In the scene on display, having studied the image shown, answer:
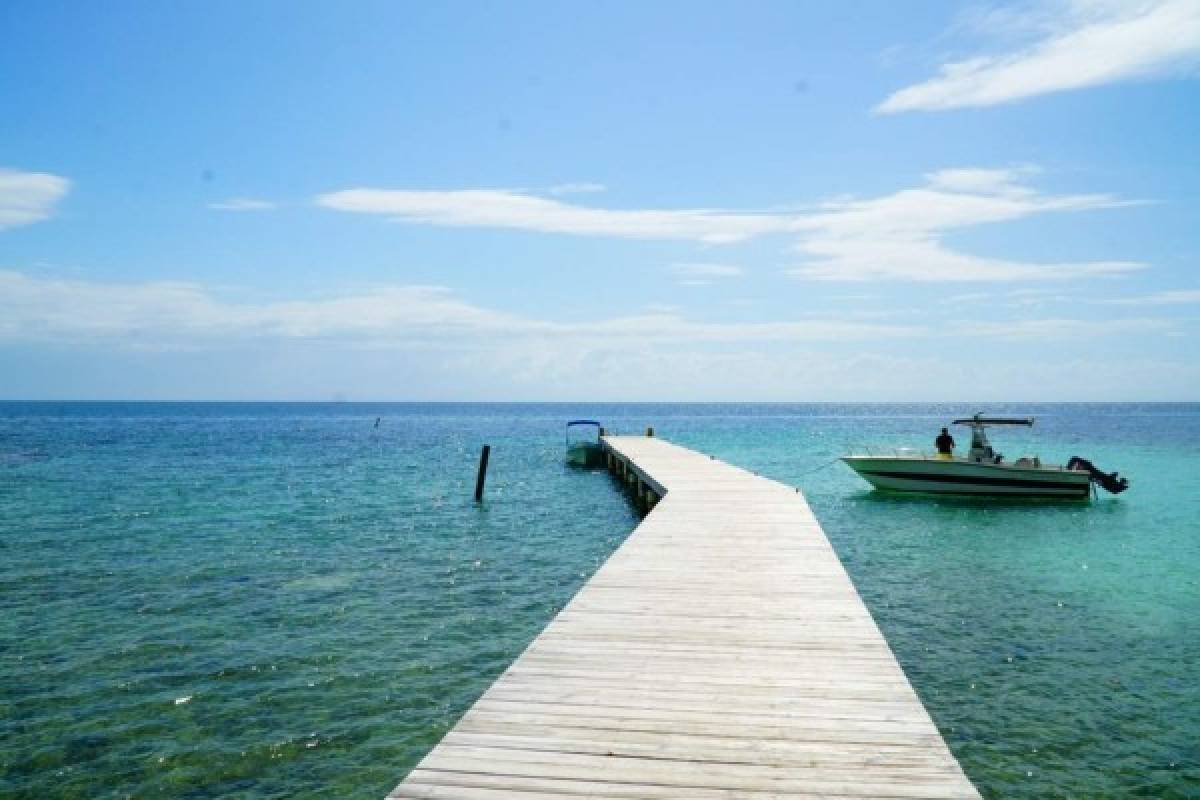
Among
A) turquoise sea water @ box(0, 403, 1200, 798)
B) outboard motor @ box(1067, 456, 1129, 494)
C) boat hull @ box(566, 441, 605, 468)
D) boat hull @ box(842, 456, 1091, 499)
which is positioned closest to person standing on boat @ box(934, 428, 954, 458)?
boat hull @ box(842, 456, 1091, 499)

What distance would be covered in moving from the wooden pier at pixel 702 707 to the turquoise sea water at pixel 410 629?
197 cm

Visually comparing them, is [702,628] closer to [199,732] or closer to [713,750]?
[713,750]

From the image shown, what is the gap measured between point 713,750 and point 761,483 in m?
15.3

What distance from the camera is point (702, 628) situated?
25.6 feet

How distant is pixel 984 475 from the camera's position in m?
26.5

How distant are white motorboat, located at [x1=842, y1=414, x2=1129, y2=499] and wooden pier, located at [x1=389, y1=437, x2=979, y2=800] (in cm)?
1858

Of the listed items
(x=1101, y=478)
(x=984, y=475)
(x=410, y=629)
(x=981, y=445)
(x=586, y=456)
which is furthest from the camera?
(x=586, y=456)

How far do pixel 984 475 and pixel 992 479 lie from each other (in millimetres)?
303

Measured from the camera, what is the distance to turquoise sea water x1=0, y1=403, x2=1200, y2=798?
25.7ft

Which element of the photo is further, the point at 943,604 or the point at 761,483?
the point at 761,483

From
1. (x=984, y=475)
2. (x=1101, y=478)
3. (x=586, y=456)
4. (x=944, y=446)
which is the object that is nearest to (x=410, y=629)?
(x=984, y=475)

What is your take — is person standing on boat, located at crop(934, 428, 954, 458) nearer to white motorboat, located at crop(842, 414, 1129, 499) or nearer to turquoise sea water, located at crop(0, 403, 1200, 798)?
white motorboat, located at crop(842, 414, 1129, 499)

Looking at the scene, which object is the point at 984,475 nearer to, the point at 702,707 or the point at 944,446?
the point at 944,446

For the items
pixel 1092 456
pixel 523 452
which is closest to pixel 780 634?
pixel 523 452
